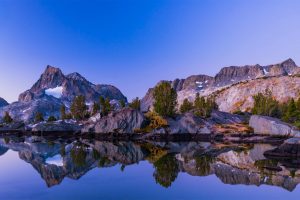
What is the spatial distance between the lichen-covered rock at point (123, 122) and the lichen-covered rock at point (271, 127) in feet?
125

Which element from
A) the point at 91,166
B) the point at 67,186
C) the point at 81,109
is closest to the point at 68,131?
the point at 81,109

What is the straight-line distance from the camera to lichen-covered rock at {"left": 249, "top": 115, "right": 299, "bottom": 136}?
88775 millimetres

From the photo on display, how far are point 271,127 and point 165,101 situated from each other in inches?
1604

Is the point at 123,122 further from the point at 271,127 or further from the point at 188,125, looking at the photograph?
the point at 271,127

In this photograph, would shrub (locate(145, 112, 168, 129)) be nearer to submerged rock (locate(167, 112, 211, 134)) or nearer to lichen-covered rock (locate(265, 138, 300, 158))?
submerged rock (locate(167, 112, 211, 134))

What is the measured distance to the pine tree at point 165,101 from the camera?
118688 mm

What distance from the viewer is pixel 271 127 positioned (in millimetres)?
94125

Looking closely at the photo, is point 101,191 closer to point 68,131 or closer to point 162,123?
point 162,123

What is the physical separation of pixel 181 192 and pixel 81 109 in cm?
13886

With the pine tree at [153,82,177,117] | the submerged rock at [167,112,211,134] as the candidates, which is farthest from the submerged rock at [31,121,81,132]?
the submerged rock at [167,112,211,134]

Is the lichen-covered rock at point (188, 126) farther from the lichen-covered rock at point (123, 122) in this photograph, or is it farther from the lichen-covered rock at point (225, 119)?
the lichen-covered rock at point (225, 119)

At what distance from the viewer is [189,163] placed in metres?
45.3

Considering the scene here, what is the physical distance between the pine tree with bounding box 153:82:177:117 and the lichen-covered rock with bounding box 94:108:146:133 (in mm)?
8890

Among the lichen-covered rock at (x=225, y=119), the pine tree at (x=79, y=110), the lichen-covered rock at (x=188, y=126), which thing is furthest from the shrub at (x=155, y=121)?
the pine tree at (x=79, y=110)
